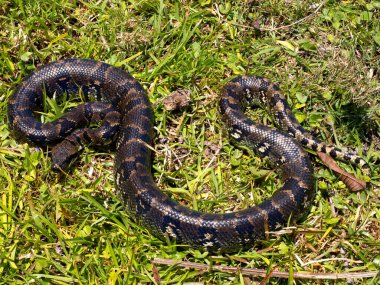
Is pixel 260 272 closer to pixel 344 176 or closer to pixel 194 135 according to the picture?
pixel 344 176

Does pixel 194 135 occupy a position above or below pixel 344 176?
below

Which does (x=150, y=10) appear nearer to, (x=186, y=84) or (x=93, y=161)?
(x=186, y=84)

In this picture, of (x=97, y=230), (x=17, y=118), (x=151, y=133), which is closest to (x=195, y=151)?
(x=151, y=133)

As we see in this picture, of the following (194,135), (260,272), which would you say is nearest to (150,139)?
(194,135)

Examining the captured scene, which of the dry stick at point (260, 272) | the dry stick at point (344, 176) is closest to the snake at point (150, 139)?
the dry stick at point (344, 176)

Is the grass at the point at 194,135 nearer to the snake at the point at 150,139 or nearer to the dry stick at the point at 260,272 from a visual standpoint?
the dry stick at the point at 260,272

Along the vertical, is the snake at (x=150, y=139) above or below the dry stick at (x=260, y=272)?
above

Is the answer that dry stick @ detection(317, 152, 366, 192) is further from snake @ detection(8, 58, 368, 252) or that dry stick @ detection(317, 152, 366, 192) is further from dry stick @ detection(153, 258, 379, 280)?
dry stick @ detection(153, 258, 379, 280)
